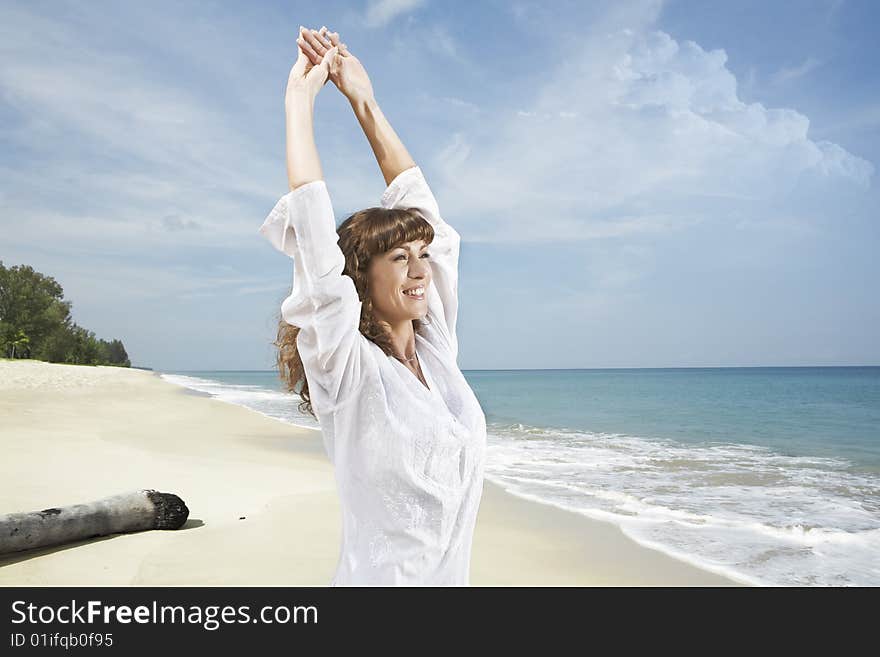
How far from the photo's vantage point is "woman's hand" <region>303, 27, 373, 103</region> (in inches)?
79.7

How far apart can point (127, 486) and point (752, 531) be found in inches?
230

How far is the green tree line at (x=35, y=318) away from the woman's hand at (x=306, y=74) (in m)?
52.1

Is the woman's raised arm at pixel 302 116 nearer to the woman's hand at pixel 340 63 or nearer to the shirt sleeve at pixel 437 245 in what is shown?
the woman's hand at pixel 340 63

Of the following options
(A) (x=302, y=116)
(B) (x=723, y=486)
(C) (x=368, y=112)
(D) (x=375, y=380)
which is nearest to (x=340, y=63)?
(C) (x=368, y=112)

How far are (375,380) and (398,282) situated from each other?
0.97ft

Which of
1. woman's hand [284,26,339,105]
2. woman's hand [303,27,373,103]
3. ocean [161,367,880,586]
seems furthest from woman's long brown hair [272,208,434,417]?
ocean [161,367,880,586]

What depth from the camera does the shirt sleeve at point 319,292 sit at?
5.19 ft

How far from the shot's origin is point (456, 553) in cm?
176

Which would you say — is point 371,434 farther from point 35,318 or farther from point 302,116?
point 35,318

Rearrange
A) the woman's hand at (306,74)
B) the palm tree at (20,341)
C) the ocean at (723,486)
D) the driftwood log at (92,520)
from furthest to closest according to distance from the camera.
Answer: the palm tree at (20,341) → the ocean at (723,486) → the driftwood log at (92,520) → the woman's hand at (306,74)

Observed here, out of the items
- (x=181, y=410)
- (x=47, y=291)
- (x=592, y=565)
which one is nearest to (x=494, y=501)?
(x=592, y=565)

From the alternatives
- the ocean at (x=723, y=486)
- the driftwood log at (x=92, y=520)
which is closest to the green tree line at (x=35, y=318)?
the ocean at (x=723, y=486)

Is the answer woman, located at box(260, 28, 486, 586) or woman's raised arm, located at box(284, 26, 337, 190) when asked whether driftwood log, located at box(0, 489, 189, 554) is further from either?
woman's raised arm, located at box(284, 26, 337, 190)
